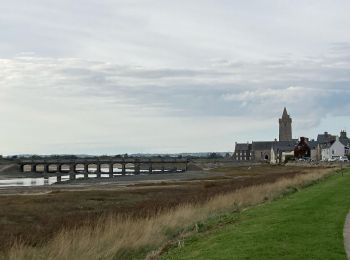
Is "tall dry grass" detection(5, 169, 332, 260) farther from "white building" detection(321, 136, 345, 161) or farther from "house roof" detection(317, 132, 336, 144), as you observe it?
"house roof" detection(317, 132, 336, 144)

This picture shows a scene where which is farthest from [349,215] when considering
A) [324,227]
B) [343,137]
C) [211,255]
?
[343,137]

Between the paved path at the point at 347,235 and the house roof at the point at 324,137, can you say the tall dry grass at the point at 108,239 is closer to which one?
the paved path at the point at 347,235

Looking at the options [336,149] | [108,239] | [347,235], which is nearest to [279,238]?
[347,235]

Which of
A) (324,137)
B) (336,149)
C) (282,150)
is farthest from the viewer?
(282,150)

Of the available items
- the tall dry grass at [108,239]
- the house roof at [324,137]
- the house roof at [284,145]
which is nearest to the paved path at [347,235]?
the tall dry grass at [108,239]

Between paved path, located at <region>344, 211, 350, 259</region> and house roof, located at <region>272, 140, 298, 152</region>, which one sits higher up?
house roof, located at <region>272, 140, 298, 152</region>

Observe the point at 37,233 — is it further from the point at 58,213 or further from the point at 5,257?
the point at 58,213

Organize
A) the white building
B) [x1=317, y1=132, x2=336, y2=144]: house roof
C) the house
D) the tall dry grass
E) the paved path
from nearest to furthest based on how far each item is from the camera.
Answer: the paved path, the tall dry grass, the white building, [x1=317, y1=132, x2=336, y2=144]: house roof, the house

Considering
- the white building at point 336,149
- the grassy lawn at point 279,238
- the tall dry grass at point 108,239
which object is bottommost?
the tall dry grass at point 108,239

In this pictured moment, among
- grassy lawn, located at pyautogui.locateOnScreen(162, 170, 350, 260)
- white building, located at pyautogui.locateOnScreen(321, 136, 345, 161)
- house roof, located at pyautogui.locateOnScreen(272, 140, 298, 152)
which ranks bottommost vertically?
grassy lawn, located at pyautogui.locateOnScreen(162, 170, 350, 260)

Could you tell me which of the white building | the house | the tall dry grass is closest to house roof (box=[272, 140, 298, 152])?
the house

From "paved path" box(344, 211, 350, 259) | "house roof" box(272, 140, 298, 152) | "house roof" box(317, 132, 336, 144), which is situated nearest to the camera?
"paved path" box(344, 211, 350, 259)

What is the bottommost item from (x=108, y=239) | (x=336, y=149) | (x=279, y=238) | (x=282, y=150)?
(x=108, y=239)

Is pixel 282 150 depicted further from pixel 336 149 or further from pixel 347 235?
pixel 347 235
